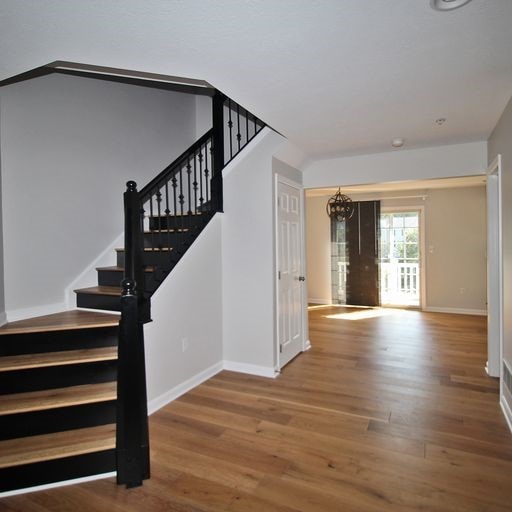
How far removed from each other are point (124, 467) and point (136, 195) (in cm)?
174

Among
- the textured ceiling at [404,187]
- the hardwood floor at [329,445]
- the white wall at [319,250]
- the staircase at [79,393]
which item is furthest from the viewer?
the white wall at [319,250]

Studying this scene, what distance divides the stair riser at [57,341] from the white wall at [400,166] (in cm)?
295

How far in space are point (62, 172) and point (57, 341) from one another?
5.27 feet

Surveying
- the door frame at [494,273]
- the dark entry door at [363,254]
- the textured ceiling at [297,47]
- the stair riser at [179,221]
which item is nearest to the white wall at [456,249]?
the dark entry door at [363,254]

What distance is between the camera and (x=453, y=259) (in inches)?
275

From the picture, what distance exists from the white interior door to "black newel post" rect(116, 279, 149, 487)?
77.0 inches

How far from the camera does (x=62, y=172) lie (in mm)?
3240

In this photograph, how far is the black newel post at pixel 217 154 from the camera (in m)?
3.80

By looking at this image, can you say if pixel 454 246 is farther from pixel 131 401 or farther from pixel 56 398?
pixel 56 398

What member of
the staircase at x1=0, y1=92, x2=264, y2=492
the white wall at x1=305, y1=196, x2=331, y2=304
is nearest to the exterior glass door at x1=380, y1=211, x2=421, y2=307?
the white wall at x1=305, y1=196, x2=331, y2=304

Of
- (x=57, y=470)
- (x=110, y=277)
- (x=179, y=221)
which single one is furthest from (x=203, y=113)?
(x=57, y=470)

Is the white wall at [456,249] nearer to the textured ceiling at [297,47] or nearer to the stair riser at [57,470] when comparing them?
the textured ceiling at [297,47]

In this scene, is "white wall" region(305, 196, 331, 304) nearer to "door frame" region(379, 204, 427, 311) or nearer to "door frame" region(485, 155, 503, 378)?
"door frame" region(379, 204, 427, 311)

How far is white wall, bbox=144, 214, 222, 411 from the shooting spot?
9.60 feet
